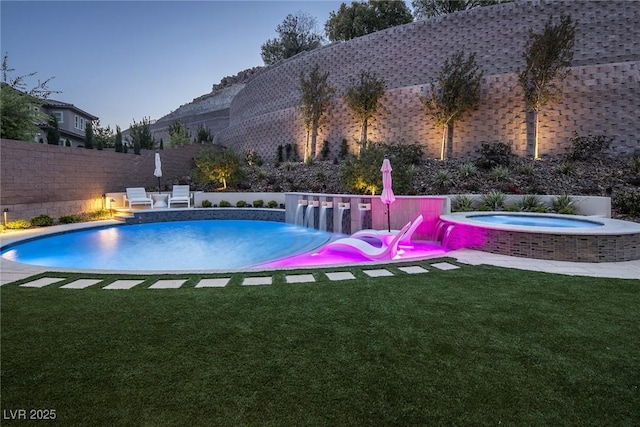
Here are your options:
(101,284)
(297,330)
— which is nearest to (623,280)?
(297,330)

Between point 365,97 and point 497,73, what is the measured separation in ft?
20.1

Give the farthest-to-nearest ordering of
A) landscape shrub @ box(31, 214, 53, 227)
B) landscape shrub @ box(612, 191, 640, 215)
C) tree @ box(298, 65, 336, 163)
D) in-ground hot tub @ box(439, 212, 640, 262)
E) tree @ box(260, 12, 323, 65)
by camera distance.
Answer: tree @ box(260, 12, 323, 65) < tree @ box(298, 65, 336, 163) < landscape shrub @ box(31, 214, 53, 227) < landscape shrub @ box(612, 191, 640, 215) < in-ground hot tub @ box(439, 212, 640, 262)

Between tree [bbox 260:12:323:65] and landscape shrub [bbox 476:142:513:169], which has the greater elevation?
tree [bbox 260:12:323:65]

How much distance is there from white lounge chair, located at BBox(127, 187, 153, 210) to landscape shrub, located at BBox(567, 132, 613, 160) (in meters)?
17.3

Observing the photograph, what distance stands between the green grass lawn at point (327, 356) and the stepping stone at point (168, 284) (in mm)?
315

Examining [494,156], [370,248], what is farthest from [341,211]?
[494,156]

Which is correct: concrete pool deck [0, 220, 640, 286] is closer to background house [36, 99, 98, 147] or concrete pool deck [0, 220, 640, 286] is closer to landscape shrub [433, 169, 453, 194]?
landscape shrub [433, 169, 453, 194]

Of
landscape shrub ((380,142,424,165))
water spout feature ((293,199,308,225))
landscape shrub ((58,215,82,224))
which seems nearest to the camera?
landscape shrub ((58,215,82,224))

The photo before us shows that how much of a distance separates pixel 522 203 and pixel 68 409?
10780 mm

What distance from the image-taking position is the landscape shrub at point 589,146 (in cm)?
1259

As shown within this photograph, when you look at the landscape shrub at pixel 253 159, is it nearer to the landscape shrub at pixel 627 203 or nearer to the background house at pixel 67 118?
the background house at pixel 67 118

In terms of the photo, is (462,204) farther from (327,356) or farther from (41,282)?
(41,282)

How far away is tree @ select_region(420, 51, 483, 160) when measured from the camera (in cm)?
1468

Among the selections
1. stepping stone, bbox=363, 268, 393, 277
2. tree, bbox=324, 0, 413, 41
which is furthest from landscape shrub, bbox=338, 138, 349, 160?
stepping stone, bbox=363, 268, 393, 277
